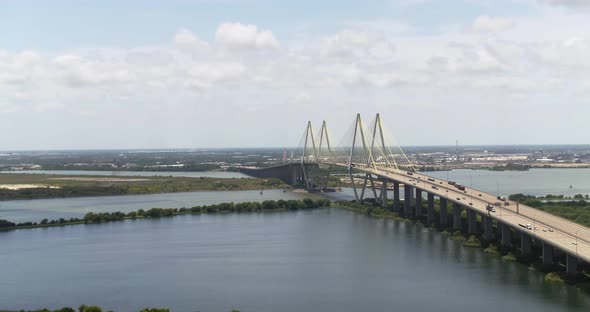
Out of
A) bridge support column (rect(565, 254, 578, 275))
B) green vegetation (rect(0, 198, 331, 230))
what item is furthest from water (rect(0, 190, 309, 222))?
bridge support column (rect(565, 254, 578, 275))

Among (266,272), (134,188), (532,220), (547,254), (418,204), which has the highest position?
(532,220)

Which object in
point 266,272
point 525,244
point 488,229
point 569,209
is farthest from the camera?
point 569,209

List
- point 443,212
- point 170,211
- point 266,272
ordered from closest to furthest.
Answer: point 266,272, point 443,212, point 170,211

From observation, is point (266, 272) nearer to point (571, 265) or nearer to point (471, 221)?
point (571, 265)

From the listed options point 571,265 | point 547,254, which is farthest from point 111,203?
point 571,265

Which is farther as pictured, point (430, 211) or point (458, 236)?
point (430, 211)

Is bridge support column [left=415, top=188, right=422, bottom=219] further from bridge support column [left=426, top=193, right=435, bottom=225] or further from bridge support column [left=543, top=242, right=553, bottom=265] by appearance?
bridge support column [left=543, top=242, right=553, bottom=265]

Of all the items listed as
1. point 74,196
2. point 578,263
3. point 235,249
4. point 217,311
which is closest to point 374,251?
point 235,249

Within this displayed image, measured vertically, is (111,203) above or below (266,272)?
above

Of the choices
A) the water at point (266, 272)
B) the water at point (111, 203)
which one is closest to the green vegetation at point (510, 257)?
the water at point (266, 272)
